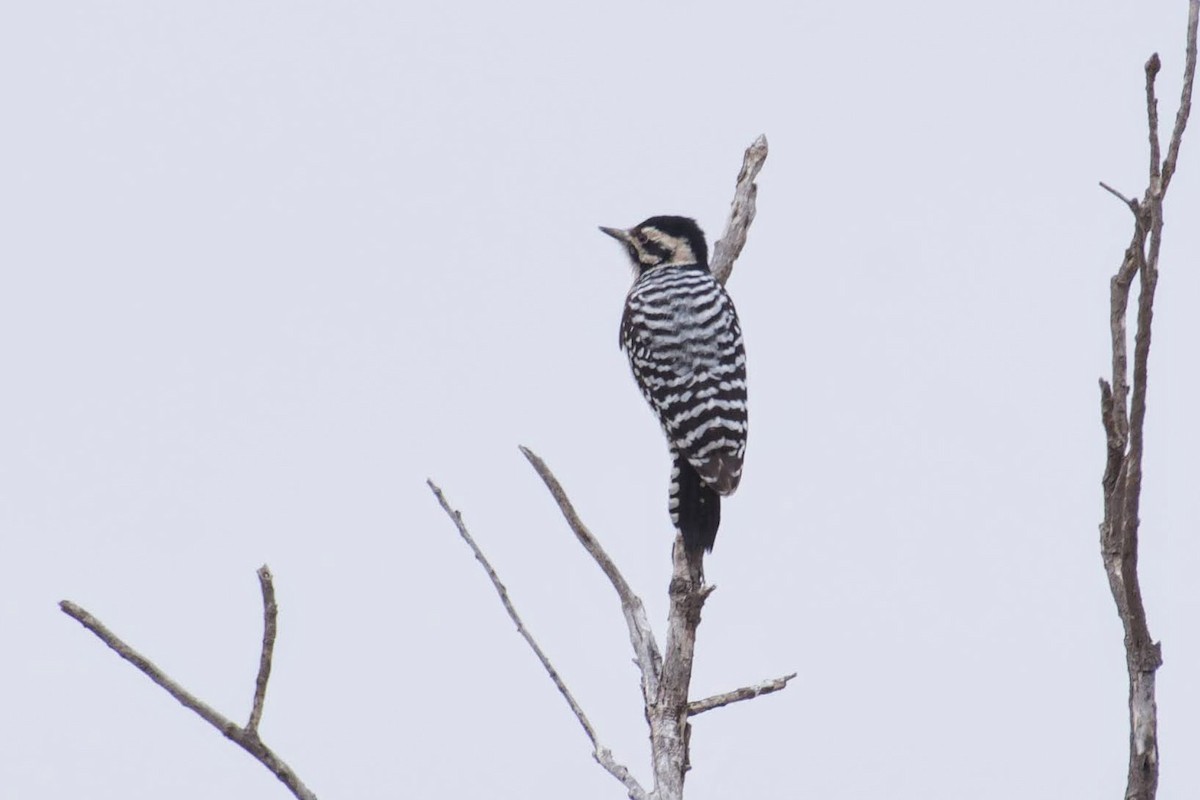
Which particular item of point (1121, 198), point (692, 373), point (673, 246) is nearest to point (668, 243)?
point (673, 246)

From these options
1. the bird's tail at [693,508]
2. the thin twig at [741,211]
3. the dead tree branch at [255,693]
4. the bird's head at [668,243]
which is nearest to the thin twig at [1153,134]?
the dead tree branch at [255,693]

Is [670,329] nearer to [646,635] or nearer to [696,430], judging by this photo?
[696,430]

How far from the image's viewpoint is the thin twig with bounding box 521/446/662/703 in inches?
207

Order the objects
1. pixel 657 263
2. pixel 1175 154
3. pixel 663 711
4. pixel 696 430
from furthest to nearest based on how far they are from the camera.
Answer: pixel 657 263 < pixel 696 430 < pixel 663 711 < pixel 1175 154

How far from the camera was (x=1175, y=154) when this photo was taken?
3316 mm

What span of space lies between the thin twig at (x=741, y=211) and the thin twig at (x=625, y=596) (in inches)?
149

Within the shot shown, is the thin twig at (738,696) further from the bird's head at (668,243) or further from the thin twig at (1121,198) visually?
the bird's head at (668,243)

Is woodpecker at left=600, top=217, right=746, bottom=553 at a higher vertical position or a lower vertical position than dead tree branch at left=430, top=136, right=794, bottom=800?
higher

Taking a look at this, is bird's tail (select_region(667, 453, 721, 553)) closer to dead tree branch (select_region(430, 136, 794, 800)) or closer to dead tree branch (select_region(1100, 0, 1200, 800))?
dead tree branch (select_region(430, 136, 794, 800))

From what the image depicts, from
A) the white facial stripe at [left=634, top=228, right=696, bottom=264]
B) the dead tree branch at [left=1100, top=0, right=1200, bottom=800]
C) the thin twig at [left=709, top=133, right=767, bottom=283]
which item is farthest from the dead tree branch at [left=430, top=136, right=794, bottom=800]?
the white facial stripe at [left=634, top=228, right=696, bottom=264]

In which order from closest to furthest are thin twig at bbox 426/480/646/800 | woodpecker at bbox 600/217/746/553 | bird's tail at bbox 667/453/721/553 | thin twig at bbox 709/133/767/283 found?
thin twig at bbox 426/480/646/800 → bird's tail at bbox 667/453/721/553 → woodpecker at bbox 600/217/746/553 → thin twig at bbox 709/133/767/283

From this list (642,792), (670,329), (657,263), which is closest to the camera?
(642,792)

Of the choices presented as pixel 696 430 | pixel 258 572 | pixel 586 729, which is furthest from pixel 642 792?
pixel 696 430

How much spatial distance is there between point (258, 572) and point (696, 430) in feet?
16.5
